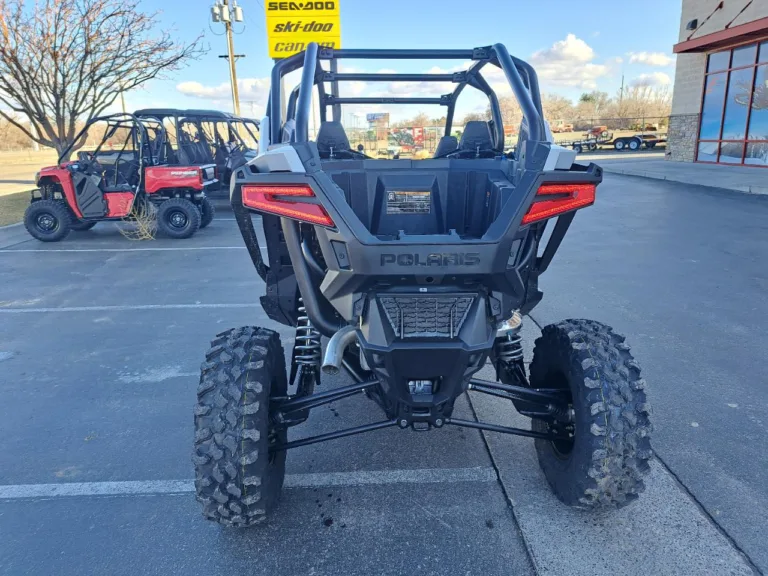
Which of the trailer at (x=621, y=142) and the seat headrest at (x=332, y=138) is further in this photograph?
the trailer at (x=621, y=142)

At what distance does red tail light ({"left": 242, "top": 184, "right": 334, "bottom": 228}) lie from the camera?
1979 mm

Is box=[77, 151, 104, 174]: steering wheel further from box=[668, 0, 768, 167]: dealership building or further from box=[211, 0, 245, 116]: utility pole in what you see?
box=[668, 0, 768, 167]: dealership building

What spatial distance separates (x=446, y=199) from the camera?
110 inches

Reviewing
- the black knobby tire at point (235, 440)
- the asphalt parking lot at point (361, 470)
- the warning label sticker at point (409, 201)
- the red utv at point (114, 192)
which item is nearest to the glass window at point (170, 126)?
the red utv at point (114, 192)

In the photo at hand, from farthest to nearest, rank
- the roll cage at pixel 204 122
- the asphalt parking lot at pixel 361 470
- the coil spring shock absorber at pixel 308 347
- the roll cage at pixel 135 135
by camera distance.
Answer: the roll cage at pixel 204 122
the roll cage at pixel 135 135
the coil spring shock absorber at pixel 308 347
the asphalt parking lot at pixel 361 470

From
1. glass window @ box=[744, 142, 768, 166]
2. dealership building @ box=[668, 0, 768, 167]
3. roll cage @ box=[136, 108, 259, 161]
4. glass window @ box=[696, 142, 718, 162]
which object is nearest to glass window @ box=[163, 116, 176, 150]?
roll cage @ box=[136, 108, 259, 161]

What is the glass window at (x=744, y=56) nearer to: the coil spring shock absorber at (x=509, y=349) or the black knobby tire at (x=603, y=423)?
the coil spring shock absorber at (x=509, y=349)

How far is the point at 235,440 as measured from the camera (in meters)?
2.19

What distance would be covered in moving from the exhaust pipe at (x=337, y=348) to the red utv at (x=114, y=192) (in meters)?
7.99

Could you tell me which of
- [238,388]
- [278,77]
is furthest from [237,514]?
[278,77]

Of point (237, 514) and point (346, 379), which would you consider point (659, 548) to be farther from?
point (346, 379)

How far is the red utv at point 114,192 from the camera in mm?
9203

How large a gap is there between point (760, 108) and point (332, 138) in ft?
65.6

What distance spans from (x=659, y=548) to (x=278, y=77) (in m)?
2.80
